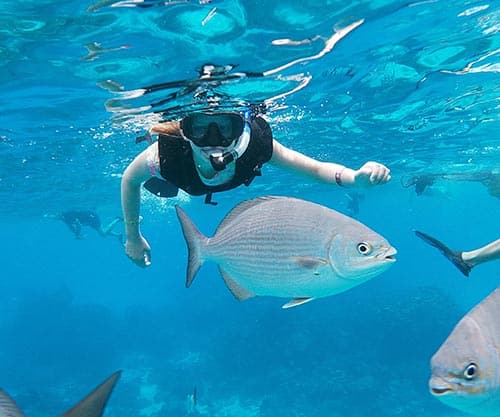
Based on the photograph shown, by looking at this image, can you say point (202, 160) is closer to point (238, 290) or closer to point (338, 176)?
point (338, 176)

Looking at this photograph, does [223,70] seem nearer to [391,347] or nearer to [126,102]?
[126,102]

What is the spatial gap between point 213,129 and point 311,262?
307 centimetres

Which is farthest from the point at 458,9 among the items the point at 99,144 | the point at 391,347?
the point at 391,347

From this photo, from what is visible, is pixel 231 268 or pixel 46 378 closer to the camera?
pixel 231 268

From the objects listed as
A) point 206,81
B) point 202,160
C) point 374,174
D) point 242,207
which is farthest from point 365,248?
point 206,81

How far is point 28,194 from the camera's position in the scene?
1187 inches

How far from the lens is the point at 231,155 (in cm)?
550

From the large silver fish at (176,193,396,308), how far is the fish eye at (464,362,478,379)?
30.5 inches

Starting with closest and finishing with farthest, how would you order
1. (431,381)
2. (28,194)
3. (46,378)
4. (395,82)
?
1. (431,381)
2. (395,82)
3. (46,378)
4. (28,194)

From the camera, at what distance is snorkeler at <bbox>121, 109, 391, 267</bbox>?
18.8ft

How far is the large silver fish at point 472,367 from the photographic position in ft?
8.11

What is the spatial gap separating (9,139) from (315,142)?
1307cm

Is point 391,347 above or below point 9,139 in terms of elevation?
below

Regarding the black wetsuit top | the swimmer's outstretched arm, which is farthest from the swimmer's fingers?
the swimmer's outstretched arm
